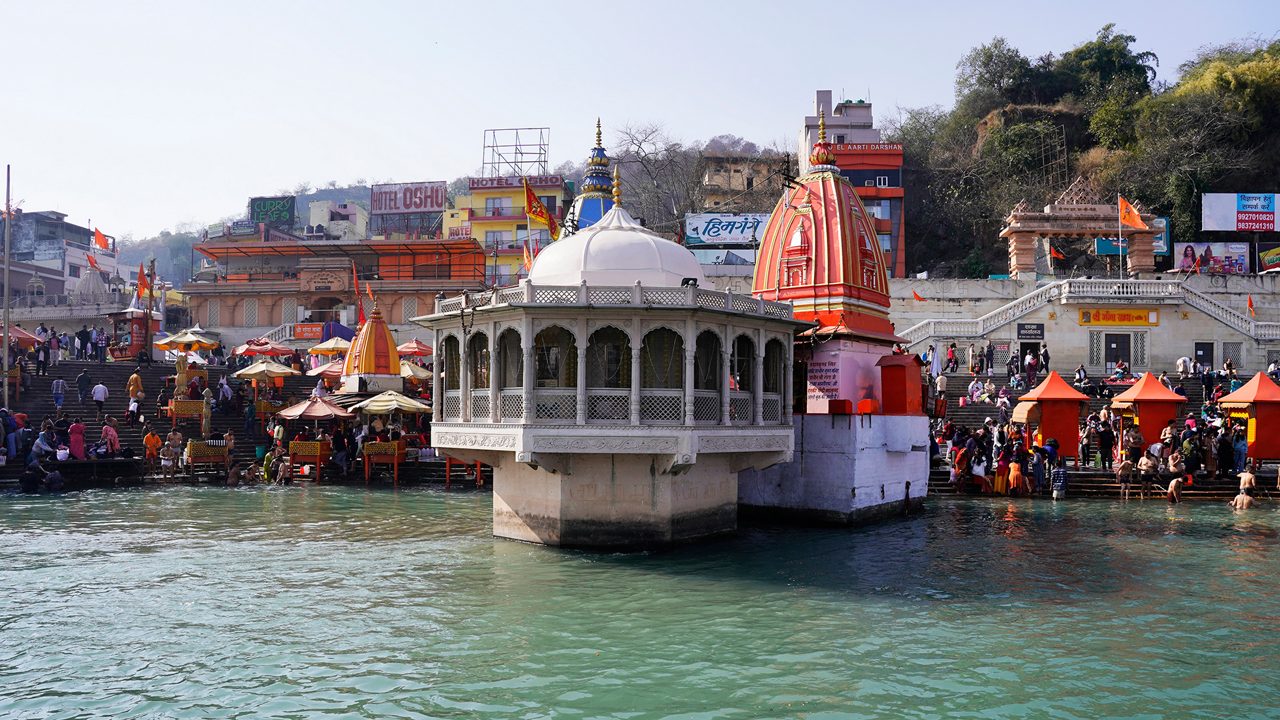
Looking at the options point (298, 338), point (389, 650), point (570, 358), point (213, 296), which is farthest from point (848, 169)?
point (389, 650)

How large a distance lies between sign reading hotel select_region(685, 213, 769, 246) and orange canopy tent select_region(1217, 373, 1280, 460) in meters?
29.1

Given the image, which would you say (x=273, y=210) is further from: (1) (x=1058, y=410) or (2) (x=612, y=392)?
(2) (x=612, y=392)

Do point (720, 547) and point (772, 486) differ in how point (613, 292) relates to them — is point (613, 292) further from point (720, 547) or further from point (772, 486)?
point (772, 486)

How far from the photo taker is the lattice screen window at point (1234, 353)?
39250mm

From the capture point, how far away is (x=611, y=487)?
16.9 metres

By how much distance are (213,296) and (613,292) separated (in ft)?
138

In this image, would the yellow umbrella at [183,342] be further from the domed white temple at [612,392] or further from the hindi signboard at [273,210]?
the hindi signboard at [273,210]

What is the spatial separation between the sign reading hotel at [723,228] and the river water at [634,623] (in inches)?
1312

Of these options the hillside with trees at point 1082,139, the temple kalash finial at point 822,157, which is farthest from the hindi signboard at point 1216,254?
the temple kalash finial at point 822,157

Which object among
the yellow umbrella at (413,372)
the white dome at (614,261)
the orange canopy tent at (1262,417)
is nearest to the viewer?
the white dome at (614,261)

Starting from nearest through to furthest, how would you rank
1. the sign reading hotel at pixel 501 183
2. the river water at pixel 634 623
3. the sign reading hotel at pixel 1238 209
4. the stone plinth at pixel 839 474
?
the river water at pixel 634 623
the stone plinth at pixel 839 474
the sign reading hotel at pixel 1238 209
the sign reading hotel at pixel 501 183

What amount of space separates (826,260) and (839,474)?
15.8ft

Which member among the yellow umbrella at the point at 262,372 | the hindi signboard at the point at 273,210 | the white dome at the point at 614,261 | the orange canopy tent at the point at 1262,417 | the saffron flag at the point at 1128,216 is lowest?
the orange canopy tent at the point at 1262,417

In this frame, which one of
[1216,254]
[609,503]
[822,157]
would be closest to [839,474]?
[609,503]
